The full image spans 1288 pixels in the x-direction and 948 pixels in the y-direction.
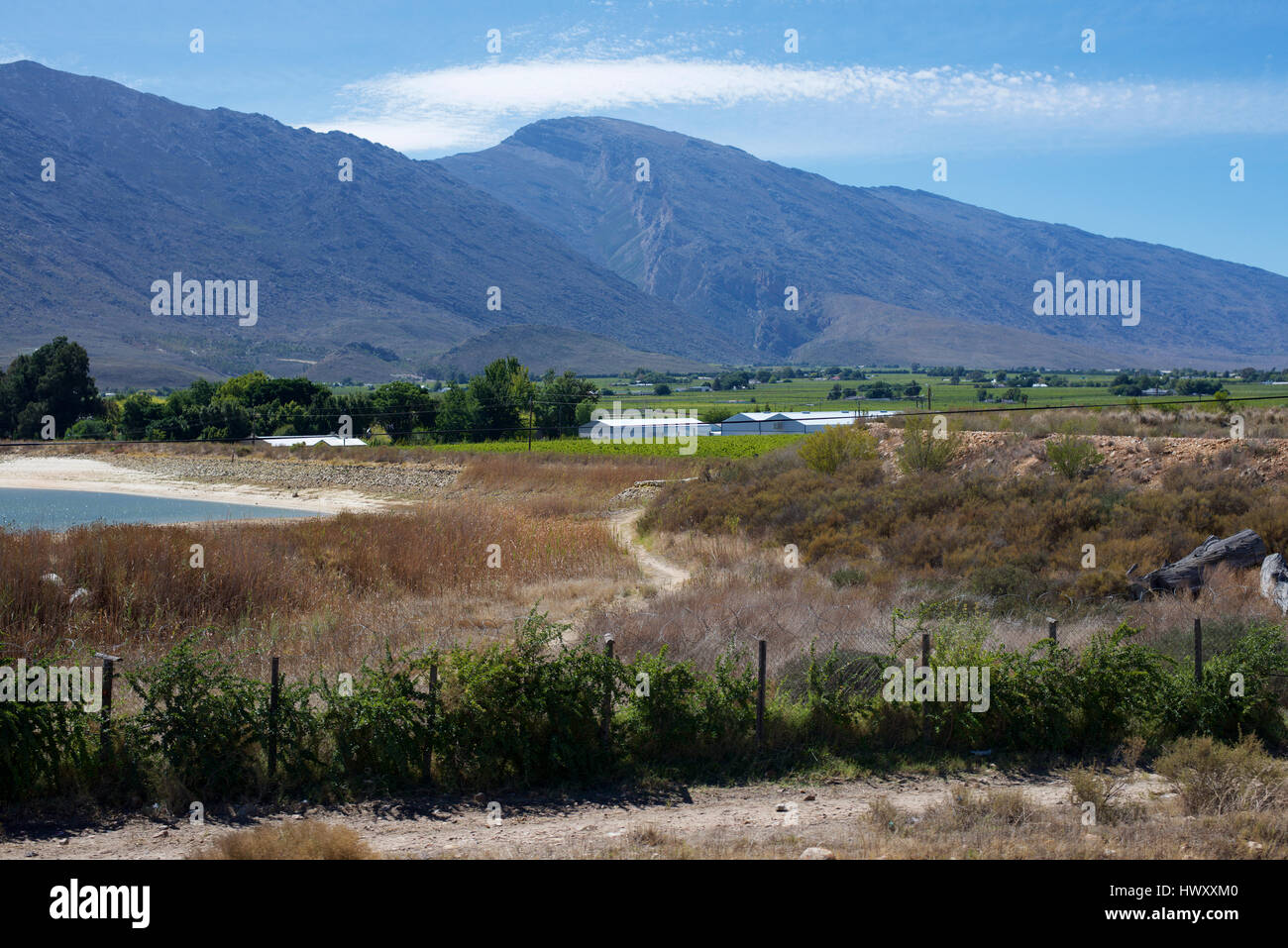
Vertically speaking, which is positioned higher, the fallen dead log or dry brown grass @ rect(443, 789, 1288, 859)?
the fallen dead log

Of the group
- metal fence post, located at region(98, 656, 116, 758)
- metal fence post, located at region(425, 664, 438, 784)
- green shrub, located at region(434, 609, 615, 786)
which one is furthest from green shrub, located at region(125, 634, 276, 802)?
green shrub, located at region(434, 609, 615, 786)

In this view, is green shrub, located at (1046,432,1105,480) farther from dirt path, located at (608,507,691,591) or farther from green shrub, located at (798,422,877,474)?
dirt path, located at (608,507,691,591)

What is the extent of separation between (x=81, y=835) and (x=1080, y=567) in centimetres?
1653

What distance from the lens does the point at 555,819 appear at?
335 inches

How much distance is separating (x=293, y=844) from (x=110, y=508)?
41.1 m

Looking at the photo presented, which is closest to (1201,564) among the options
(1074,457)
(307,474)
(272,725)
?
(1074,457)

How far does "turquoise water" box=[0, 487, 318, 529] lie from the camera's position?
1467 inches

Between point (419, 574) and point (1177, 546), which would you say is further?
point (419, 574)

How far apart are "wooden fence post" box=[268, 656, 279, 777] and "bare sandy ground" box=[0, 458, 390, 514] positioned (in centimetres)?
3281

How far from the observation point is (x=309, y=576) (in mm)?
18125

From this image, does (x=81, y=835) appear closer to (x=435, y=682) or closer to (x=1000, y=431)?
(x=435, y=682)

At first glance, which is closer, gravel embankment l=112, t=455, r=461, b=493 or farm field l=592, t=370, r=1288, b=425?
gravel embankment l=112, t=455, r=461, b=493
